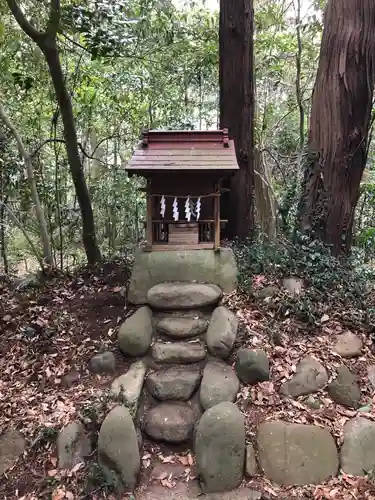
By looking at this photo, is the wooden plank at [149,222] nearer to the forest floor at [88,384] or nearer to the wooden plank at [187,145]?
the wooden plank at [187,145]

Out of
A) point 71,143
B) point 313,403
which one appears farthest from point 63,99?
point 313,403

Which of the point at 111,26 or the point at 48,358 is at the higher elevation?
the point at 111,26

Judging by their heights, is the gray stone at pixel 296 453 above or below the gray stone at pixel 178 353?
below

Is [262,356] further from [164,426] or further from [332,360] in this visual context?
[164,426]

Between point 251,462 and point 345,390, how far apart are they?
1055 millimetres

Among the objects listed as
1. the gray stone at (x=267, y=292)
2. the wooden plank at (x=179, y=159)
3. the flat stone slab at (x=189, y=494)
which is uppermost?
the wooden plank at (x=179, y=159)

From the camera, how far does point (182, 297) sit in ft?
13.9

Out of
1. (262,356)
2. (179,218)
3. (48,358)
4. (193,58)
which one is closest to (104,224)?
(193,58)

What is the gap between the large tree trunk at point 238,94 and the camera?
543 centimetres

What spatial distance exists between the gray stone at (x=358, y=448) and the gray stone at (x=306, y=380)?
1.34 feet

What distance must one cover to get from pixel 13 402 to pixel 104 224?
16.8 ft

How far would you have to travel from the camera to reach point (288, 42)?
732 centimetres

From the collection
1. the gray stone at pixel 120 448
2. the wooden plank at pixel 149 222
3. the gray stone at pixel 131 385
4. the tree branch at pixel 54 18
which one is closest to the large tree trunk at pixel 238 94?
the wooden plank at pixel 149 222

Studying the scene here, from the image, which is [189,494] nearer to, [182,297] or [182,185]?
[182,297]
